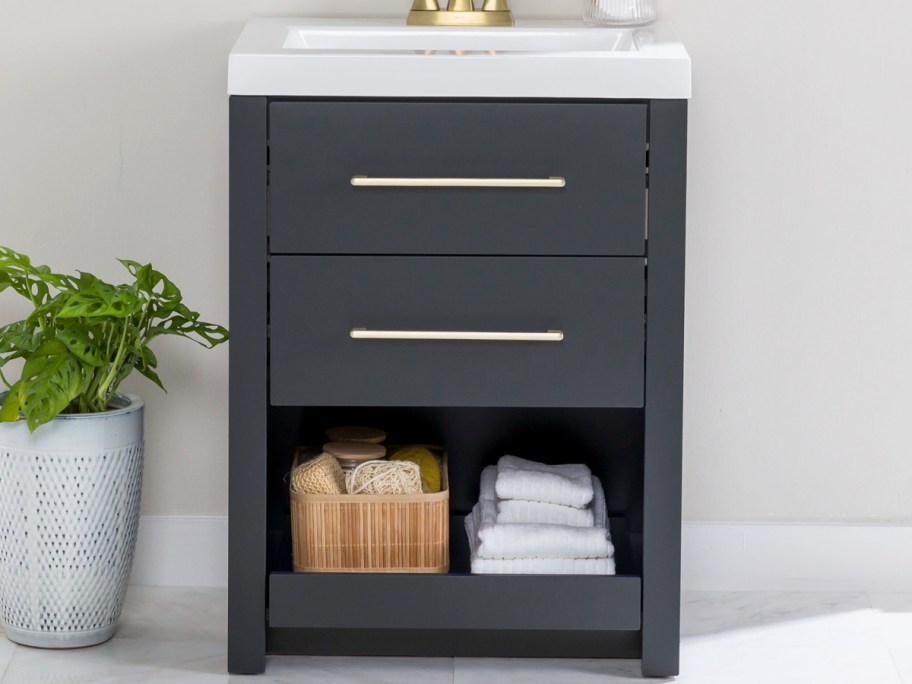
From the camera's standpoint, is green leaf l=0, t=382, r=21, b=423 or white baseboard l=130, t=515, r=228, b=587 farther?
white baseboard l=130, t=515, r=228, b=587

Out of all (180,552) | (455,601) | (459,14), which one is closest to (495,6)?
(459,14)

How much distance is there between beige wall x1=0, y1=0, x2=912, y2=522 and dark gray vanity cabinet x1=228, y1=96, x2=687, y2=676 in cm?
41

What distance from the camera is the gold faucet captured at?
1733mm

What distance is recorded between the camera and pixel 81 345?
157 cm

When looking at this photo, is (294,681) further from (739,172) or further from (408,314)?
(739,172)

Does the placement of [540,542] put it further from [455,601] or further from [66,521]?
[66,521]

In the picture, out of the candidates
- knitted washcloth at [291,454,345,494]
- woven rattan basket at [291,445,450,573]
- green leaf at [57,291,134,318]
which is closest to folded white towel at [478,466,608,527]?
woven rattan basket at [291,445,450,573]

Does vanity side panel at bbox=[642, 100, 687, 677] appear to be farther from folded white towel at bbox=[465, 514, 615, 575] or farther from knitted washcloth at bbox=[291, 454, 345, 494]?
knitted washcloth at bbox=[291, 454, 345, 494]

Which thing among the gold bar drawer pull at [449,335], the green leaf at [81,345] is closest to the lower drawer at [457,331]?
the gold bar drawer pull at [449,335]

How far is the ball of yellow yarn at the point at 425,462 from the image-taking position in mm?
1660

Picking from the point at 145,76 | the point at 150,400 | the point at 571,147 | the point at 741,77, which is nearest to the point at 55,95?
the point at 145,76

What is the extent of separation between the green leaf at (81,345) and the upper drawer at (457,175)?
0.30 m

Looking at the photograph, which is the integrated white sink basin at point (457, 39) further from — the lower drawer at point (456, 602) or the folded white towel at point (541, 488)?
the lower drawer at point (456, 602)

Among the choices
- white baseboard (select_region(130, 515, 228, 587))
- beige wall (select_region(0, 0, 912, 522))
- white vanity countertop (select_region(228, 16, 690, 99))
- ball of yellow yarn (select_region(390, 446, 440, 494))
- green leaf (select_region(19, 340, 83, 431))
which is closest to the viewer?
white vanity countertop (select_region(228, 16, 690, 99))
